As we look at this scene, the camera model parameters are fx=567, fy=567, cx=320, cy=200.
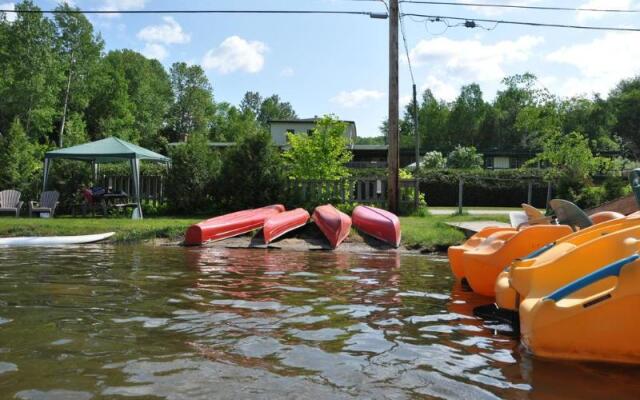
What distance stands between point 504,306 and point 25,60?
44524mm

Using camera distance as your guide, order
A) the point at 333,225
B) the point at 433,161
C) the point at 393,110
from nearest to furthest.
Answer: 1. the point at 333,225
2. the point at 393,110
3. the point at 433,161

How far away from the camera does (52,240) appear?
12242mm

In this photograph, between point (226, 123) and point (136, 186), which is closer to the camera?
point (136, 186)

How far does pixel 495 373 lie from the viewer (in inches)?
145

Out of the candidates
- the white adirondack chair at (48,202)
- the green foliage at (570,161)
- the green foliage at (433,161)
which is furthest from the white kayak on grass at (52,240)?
the green foliage at (433,161)

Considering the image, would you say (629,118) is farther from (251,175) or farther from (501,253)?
(501,253)

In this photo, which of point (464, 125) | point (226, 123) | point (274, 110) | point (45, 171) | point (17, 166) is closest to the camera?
point (45, 171)

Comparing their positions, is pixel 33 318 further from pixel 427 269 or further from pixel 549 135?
pixel 549 135

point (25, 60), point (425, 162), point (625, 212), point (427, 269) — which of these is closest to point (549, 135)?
point (625, 212)

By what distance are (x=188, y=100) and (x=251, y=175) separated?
62.1 m

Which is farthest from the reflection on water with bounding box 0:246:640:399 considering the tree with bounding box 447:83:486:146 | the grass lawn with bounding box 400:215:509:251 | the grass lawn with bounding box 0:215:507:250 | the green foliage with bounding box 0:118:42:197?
the tree with bounding box 447:83:486:146

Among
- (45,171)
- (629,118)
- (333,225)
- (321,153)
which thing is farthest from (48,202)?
(629,118)

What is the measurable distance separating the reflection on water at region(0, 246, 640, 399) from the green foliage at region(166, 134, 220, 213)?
935 cm

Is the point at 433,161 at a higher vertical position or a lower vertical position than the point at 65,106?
lower
